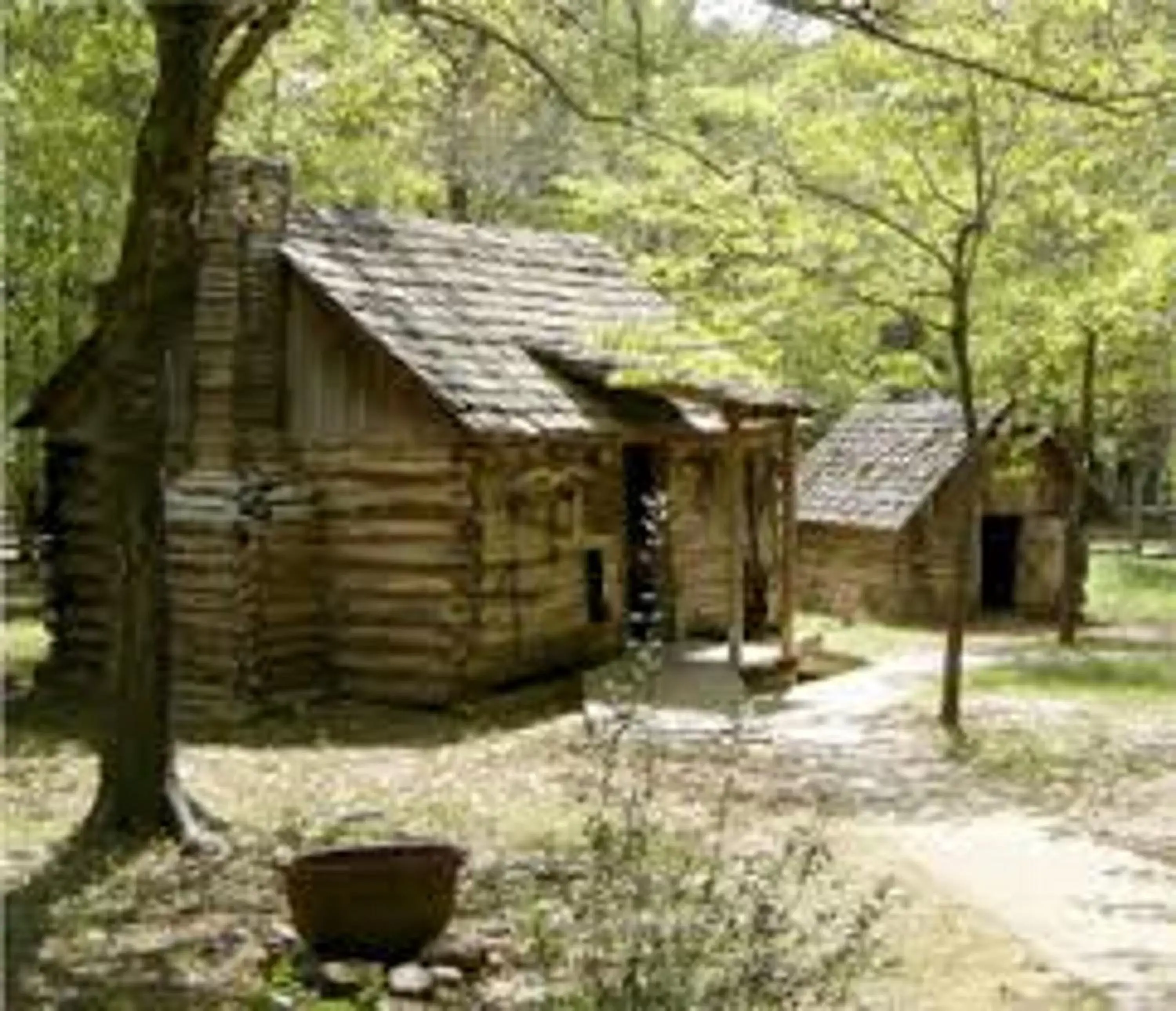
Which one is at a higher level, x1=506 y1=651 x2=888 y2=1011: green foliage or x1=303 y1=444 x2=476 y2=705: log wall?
x1=303 y1=444 x2=476 y2=705: log wall

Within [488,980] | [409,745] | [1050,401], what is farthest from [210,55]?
[1050,401]

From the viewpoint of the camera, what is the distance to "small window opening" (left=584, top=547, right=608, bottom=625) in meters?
24.3

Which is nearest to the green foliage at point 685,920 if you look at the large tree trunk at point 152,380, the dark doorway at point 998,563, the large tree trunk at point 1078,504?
the large tree trunk at point 152,380

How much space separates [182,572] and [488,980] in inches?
452

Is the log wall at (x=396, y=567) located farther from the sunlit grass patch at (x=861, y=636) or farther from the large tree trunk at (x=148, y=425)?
the large tree trunk at (x=148, y=425)

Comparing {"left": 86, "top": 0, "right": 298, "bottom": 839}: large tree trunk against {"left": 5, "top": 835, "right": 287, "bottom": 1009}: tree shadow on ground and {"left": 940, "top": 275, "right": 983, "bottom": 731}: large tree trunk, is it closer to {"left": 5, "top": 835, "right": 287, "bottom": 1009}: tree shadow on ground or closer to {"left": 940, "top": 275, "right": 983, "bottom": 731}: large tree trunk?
{"left": 5, "top": 835, "right": 287, "bottom": 1009}: tree shadow on ground

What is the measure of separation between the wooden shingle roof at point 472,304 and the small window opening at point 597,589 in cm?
195

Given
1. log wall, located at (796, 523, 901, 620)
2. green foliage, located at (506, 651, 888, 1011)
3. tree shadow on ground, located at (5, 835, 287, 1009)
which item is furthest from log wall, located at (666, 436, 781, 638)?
tree shadow on ground, located at (5, 835, 287, 1009)

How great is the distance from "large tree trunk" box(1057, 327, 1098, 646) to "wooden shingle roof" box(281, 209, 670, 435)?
6361 millimetres

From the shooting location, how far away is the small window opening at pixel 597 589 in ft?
79.7

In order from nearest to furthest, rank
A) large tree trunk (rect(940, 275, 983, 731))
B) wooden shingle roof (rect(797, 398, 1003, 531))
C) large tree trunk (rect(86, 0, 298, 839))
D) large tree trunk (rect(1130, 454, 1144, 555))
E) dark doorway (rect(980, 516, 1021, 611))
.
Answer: large tree trunk (rect(86, 0, 298, 839)) → large tree trunk (rect(940, 275, 983, 731)) → wooden shingle roof (rect(797, 398, 1003, 531)) → dark doorway (rect(980, 516, 1021, 611)) → large tree trunk (rect(1130, 454, 1144, 555))

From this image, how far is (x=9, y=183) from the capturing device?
99.4 ft

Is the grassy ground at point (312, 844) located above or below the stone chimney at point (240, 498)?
below

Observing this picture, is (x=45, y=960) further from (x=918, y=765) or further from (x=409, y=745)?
(x=918, y=765)
